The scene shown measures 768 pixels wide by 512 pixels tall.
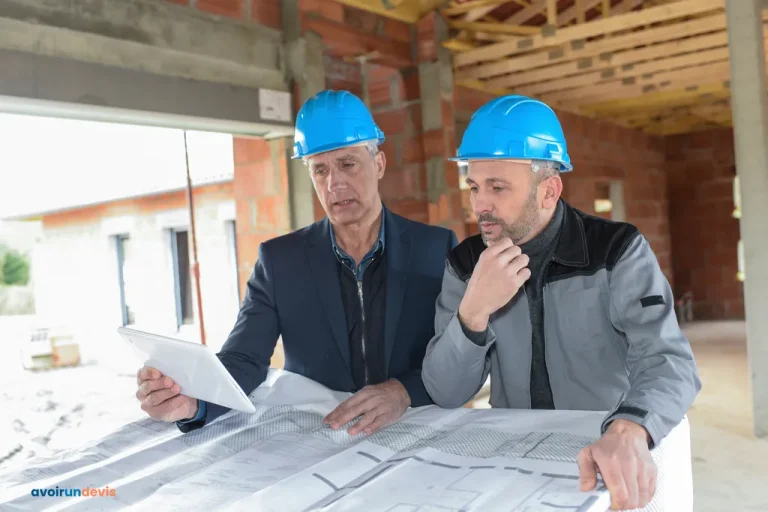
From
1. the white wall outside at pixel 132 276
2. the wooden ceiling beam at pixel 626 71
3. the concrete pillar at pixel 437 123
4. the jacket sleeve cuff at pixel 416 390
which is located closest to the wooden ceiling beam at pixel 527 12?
the wooden ceiling beam at pixel 626 71

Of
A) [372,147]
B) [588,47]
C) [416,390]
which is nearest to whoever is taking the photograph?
[416,390]

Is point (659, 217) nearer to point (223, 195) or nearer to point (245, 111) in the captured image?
point (223, 195)

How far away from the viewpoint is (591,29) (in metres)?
4.14

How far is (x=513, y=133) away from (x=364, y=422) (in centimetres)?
75

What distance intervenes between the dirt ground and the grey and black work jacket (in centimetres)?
84

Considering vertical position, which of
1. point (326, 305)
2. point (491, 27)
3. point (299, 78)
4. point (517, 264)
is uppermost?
point (491, 27)

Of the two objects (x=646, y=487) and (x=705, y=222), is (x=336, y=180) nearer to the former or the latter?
(x=646, y=487)

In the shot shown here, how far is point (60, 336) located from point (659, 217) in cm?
839

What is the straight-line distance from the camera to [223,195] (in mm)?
8922

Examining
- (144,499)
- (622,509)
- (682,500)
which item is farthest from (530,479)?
(144,499)

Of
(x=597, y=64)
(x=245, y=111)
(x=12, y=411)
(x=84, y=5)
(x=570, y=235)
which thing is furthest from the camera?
(x=12, y=411)

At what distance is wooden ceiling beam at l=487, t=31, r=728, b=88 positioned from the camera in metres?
4.46

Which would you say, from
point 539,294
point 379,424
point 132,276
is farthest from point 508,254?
point 132,276

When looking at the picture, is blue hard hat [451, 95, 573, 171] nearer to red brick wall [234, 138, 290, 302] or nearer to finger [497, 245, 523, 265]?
finger [497, 245, 523, 265]
